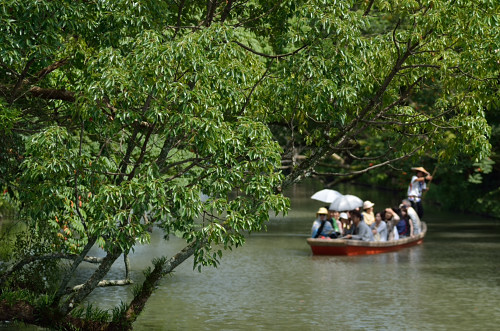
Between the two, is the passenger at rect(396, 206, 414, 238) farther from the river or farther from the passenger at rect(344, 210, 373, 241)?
the passenger at rect(344, 210, 373, 241)

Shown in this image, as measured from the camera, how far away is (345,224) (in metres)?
29.2

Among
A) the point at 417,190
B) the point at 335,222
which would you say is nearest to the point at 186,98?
the point at 335,222

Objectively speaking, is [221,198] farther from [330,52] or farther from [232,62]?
[330,52]

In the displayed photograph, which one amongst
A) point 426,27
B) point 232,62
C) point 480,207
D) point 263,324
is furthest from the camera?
point 480,207

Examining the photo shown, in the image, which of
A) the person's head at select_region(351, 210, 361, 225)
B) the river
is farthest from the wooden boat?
the person's head at select_region(351, 210, 361, 225)

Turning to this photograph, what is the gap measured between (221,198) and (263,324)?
5626 mm

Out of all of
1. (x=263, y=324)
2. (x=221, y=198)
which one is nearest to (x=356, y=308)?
(x=263, y=324)

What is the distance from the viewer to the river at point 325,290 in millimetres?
16672

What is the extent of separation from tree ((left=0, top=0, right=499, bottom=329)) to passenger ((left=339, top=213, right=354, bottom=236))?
1362 centimetres

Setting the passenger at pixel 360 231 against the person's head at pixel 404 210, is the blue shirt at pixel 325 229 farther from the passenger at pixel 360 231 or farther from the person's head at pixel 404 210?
the person's head at pixel 404 210

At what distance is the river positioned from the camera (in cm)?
1667

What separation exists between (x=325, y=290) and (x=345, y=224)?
8.85 meters

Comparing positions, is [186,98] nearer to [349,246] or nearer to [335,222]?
[349,246]

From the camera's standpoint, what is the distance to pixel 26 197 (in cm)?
1180
